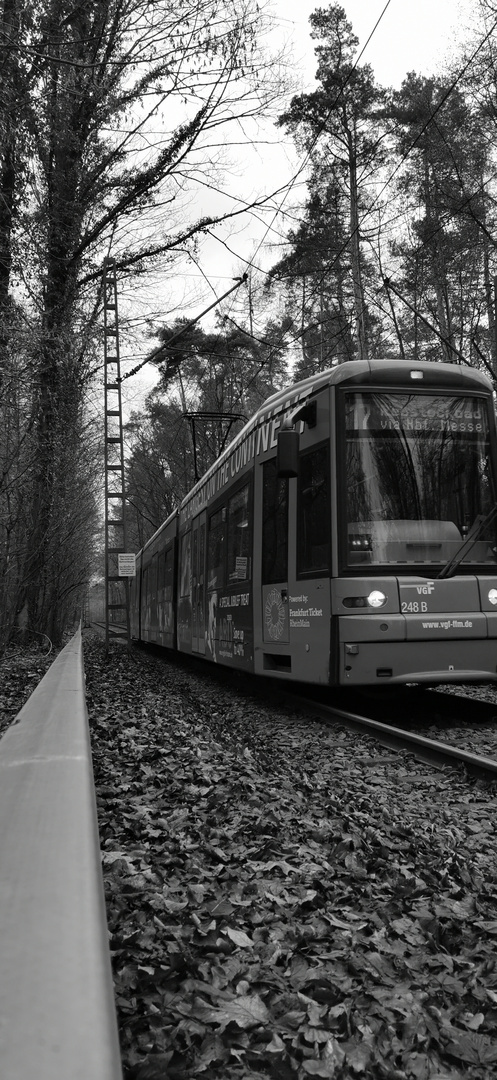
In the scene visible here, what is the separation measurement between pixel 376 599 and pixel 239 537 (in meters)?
3.36

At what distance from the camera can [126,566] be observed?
20609mm

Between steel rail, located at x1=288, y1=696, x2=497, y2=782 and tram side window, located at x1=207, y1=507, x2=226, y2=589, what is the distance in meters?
4.05

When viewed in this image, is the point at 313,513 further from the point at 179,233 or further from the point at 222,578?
the point at 179,233

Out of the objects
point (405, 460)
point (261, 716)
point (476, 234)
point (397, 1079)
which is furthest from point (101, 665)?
point (397, 1079)

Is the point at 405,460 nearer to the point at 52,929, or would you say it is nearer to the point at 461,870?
the point at 461,870

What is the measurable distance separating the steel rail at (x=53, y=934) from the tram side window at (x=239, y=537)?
7974mm

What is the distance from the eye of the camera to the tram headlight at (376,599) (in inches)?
293

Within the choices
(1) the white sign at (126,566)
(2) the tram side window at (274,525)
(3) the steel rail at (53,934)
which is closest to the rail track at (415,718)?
(2) the tram side window at (274,525)

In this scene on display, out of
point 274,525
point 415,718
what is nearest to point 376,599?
point 415,718

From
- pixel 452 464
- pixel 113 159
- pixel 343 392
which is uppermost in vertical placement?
pixel 113 159

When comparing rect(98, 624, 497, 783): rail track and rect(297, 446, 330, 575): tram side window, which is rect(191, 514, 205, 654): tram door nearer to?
rect(98, 624, 497, 783): rail track

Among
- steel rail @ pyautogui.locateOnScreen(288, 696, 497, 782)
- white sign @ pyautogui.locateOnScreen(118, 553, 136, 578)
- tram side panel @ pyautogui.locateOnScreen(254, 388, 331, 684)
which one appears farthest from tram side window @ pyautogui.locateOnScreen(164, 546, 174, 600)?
steel rail @ pyautogui.locateOnScreen(288, 696, 497, 782)

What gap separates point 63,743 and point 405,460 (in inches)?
241

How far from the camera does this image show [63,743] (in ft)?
7.93
